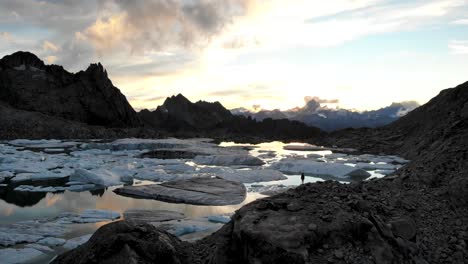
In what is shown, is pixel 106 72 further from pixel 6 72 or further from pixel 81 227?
pixel 81 227

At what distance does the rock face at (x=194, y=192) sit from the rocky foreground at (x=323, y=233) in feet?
26.9

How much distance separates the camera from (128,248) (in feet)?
21.5

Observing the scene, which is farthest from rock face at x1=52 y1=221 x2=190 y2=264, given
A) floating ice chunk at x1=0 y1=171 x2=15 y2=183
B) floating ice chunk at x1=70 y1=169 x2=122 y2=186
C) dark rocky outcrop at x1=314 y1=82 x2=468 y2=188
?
floating ice chunk at x1=0 y1=171 x2=15 y2=183

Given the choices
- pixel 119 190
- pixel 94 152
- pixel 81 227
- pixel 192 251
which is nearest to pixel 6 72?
pixel 94 152

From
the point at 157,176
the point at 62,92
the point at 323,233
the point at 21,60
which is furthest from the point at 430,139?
the point at 21,60

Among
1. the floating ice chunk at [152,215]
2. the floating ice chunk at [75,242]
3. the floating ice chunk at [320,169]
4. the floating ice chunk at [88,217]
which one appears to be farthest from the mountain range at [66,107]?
the floating ice chunk at [75,242]

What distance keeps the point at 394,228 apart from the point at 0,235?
31.3ft

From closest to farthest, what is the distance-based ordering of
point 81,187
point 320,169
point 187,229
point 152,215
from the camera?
point 187,229, point 152,215, point 81,187, point 320,169

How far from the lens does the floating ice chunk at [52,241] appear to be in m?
9.76

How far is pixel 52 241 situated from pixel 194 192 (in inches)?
293

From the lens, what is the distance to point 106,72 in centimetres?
8969

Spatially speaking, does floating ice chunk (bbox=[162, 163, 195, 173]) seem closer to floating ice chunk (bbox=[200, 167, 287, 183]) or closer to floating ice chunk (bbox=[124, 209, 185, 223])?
floating ice chunk (bbox=[200, 167, 287, 183])

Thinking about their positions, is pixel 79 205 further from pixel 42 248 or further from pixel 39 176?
→ pixel 39 176

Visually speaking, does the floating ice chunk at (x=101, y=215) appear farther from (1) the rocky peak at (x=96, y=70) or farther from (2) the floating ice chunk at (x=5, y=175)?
(1) the rocky peak at (x=96, y=70)
